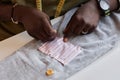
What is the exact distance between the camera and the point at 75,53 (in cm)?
80

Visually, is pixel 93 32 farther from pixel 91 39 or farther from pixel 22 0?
pixel 22 0

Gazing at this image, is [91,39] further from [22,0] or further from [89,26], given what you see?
[22,0]

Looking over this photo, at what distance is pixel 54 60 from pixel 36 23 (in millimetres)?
148

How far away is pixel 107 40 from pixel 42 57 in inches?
8.3

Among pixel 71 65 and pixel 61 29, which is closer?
pixel 71 65

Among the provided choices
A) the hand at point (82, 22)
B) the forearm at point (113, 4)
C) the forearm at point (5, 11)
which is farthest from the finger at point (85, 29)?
the forearm at point (5, 11)

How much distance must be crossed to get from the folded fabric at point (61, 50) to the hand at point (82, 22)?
0.14 feet

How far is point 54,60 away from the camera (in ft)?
2.57

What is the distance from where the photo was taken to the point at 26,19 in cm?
88

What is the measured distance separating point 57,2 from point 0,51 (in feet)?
0.88

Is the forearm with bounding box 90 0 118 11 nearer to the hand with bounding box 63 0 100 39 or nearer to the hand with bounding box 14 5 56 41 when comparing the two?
the hand with bounding box 63 0 100 39

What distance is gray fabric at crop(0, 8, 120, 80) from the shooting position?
29.4 inches

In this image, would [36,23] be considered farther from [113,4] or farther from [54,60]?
[113,4]

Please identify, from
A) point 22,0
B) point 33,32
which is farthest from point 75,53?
point 22,0
